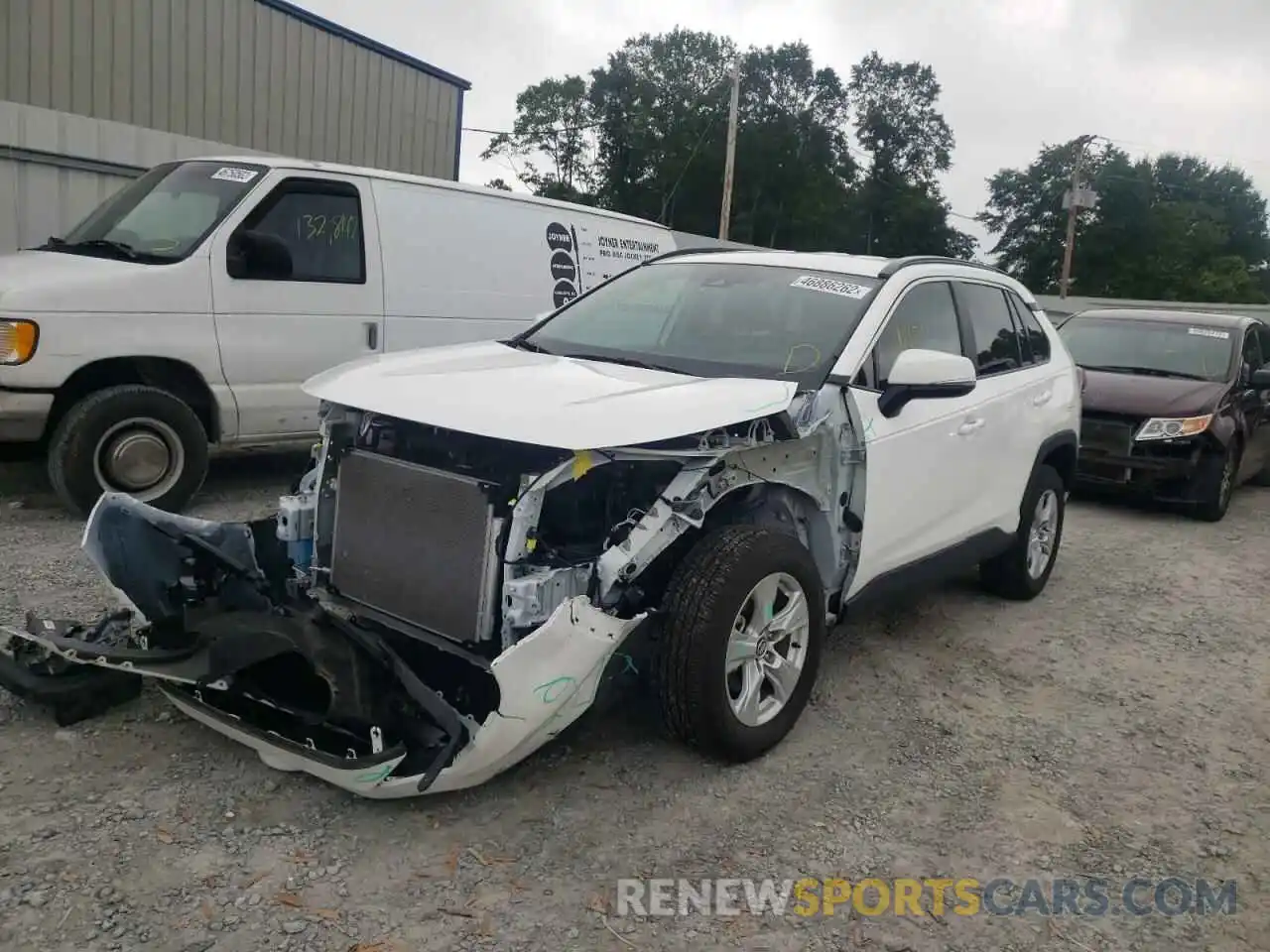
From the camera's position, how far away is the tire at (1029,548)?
5.36m

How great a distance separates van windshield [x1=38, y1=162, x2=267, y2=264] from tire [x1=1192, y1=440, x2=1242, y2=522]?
24.0 ft

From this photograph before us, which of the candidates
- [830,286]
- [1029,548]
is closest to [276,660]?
[830,286]

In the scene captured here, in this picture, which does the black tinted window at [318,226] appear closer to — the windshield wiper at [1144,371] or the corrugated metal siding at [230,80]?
the windshield wiper at [1144,371]

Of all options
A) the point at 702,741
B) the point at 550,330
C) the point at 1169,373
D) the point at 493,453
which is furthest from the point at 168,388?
the point at 1169,373

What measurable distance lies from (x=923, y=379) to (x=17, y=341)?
14.9 feet

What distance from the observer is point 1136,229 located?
6266 cm

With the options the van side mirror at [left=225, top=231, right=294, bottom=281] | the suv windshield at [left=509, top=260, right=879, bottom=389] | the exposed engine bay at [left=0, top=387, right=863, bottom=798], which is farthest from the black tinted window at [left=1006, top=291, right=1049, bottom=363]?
the van side mirror at [left=225, top=231, right=294, bottom=281]

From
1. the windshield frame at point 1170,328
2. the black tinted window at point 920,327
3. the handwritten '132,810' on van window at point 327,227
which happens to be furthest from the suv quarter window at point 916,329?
the windshield frame at point 1170,328

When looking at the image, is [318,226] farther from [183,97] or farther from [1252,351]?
[1252,351]

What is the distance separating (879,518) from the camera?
13.1ft

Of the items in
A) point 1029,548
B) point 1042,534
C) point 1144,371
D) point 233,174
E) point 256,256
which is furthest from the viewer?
point 1144,371

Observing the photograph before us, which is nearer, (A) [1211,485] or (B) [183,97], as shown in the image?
(A) [1211,485]

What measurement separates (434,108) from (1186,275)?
2310 inches

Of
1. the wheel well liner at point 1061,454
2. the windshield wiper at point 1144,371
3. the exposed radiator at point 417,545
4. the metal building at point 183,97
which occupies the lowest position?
the exposed radiator at point 417,545
